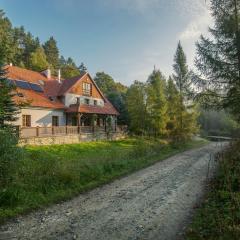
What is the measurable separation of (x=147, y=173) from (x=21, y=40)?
250 feet

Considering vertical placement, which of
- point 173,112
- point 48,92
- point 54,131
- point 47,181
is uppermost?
point 48,92

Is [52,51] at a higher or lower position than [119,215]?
higher

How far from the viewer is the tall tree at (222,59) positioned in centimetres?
1870

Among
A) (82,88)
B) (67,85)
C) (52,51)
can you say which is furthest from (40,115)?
(52,51)

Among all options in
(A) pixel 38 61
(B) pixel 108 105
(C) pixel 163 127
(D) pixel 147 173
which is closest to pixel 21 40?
(A) pixel 38 61

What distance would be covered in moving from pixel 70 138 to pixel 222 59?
16.5 metres

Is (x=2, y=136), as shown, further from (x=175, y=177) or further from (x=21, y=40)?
(x=21, y=40)

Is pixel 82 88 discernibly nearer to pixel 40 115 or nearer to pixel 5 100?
pixel 40 115

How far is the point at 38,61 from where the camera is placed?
208ft

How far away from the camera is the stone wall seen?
25.0 m

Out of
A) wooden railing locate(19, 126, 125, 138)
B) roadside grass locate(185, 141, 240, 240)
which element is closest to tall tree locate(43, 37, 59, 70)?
wooden railing locate(19, 126, 125, 138)

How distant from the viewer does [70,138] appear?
97.1ft

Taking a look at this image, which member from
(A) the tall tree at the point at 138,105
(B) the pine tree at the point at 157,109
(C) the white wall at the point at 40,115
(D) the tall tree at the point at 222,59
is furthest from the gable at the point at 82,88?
(D) the tall tree at the point at 222,59

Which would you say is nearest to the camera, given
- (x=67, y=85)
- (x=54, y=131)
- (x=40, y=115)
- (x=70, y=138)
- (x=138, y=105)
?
(x=54, y=131)
